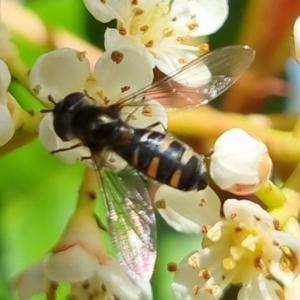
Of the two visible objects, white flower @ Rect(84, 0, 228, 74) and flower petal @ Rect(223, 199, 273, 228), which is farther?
white flower @ Rect(84, 0, 228, 74)

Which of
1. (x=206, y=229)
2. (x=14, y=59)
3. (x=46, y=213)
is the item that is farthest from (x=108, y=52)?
(x=46, y=213)

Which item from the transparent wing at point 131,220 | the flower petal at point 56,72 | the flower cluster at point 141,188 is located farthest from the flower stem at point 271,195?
the flower petal at point 56,72

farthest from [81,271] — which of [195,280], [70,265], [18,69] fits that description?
[18,69]

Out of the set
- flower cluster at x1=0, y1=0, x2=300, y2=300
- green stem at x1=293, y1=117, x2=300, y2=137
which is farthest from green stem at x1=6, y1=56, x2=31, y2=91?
green stem at x1=293, y1=117, x2=300, y2=137

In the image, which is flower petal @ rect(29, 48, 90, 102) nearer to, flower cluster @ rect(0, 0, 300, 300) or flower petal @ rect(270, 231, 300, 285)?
flower cluster @ rect(0, 0, 300, 300)

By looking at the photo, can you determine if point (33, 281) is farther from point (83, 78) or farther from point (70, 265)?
point (83, 78)

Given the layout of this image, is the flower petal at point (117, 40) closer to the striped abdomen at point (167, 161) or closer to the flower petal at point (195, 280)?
the striped abdomen at point (167, 161)
